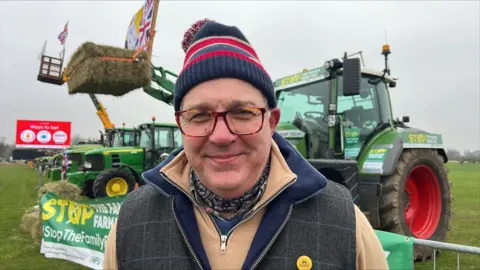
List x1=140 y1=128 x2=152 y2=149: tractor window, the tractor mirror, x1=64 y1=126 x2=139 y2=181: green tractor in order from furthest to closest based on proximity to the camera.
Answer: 1. x1=64 y1=126 x2=139 y2=181: green tractor
2. x1=140 y1=128 x2=152 y2=149: tractor window
3. the tractor mirror

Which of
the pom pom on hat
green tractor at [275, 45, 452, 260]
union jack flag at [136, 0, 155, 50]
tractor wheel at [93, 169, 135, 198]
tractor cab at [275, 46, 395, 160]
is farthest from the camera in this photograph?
tractor wheel at [93, 169, 135, 198]

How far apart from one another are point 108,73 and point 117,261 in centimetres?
823

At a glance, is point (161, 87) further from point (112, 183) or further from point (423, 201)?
point (423, 201)

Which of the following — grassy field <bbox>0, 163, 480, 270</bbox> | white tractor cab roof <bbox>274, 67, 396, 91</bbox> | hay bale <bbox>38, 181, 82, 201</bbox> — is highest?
white tractor cab roof <bbox>274, 67, 396, 91</bbox>

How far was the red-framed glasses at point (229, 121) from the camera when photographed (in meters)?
1.30

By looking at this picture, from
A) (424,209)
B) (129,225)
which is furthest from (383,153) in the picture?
(129,225)

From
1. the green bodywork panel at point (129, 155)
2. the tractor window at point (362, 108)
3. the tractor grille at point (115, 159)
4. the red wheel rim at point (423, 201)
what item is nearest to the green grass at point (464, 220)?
the red wheel rim at point (423, 201)

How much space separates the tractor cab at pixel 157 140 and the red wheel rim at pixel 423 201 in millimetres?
7194

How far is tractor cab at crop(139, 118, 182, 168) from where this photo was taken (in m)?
11.1

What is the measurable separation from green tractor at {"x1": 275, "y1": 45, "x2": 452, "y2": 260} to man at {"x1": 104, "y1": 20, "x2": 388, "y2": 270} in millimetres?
3288

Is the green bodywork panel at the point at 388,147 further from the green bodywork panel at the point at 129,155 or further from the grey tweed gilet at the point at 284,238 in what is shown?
the green bodywork panel at the point at 129,155

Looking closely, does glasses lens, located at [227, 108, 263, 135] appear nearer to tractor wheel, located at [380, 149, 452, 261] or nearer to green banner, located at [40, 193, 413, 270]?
green banner, located at [40, 193, 413, 270]

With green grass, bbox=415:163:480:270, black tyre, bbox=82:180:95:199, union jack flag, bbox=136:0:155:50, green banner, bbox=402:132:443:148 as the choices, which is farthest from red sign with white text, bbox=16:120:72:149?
green banner, bbox=402:132:443:148

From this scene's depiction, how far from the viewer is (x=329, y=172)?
4867mm
